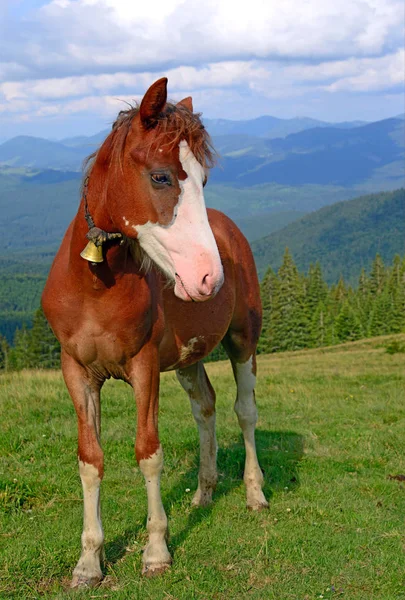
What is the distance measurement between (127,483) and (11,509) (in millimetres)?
1400

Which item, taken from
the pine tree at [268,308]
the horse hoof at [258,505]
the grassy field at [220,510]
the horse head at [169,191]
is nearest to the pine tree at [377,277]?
the pine tree at [268,308]

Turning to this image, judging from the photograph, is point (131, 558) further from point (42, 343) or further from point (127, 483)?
point (42, 343)

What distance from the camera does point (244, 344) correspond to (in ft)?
24.8

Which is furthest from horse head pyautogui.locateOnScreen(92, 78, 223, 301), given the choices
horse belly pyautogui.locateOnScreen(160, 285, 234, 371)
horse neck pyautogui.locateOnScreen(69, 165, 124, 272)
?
horse belly pyautogui.locateOnScreen(160, 285, 234, 371)

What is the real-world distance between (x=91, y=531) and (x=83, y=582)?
416mm

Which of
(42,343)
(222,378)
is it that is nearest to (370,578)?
(222,378)

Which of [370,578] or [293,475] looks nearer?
[370,578]

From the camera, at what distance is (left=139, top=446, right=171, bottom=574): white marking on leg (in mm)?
5328

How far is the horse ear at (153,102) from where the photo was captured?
161 inches

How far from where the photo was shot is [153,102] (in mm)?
4184

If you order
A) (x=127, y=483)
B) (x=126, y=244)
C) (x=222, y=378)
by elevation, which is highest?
(x=126, y=244)

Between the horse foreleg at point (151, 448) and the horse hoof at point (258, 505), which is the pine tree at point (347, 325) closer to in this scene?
the horse hoof at point (258, 505)

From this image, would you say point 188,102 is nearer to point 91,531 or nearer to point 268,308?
point 91,531

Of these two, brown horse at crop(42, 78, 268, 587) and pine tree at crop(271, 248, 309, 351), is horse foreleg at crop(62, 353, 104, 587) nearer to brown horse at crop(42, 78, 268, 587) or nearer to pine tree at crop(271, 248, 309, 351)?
brown horse at crop(42, 78, 268, 587)
